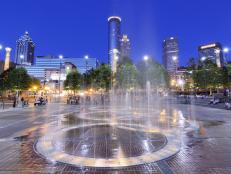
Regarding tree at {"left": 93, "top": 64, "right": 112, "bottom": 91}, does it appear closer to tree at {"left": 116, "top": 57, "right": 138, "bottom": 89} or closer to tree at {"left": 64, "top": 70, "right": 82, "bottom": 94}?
tree at {"left": 116, "top": 57, "right": 138, "bottom": 89}

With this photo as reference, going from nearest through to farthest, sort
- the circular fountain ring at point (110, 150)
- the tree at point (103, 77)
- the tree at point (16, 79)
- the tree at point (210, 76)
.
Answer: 1. the circular fountain ring at point (110, 150)
2. the tree at point (16, 79)
3. the tree at point (103, 77)
4. the tree at point (210, 76)

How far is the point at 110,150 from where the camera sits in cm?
827

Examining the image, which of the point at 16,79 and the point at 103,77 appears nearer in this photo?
the point at 16,79

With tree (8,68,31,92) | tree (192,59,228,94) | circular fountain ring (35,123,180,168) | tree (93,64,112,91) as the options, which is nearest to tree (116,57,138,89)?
tree (93,64,112,91)

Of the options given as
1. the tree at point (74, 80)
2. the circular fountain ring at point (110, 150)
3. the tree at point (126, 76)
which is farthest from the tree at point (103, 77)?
the circular fountain ring at point (110, 150)

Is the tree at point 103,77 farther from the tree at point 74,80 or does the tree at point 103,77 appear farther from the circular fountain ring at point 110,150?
the circular fountain ring at point 110,150

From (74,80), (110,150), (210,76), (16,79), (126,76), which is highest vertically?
(210,76)

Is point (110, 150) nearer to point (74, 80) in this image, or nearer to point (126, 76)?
point (126, 76)

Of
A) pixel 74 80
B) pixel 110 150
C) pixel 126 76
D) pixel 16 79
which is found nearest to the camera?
pixel 110 150

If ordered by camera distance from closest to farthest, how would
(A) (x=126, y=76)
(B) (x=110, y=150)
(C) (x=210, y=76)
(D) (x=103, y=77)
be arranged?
1. (B) (x=110, y=150)
2. (D) (x=103, y=77)
3. (A) (x=126, y=76)
4. (C) (x=210, y=76)

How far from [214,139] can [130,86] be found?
55499 millimetres

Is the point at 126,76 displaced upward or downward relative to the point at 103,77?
upward

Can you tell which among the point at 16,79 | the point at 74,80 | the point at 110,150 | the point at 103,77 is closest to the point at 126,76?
the point at 103,77

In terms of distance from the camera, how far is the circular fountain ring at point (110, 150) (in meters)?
7.03
